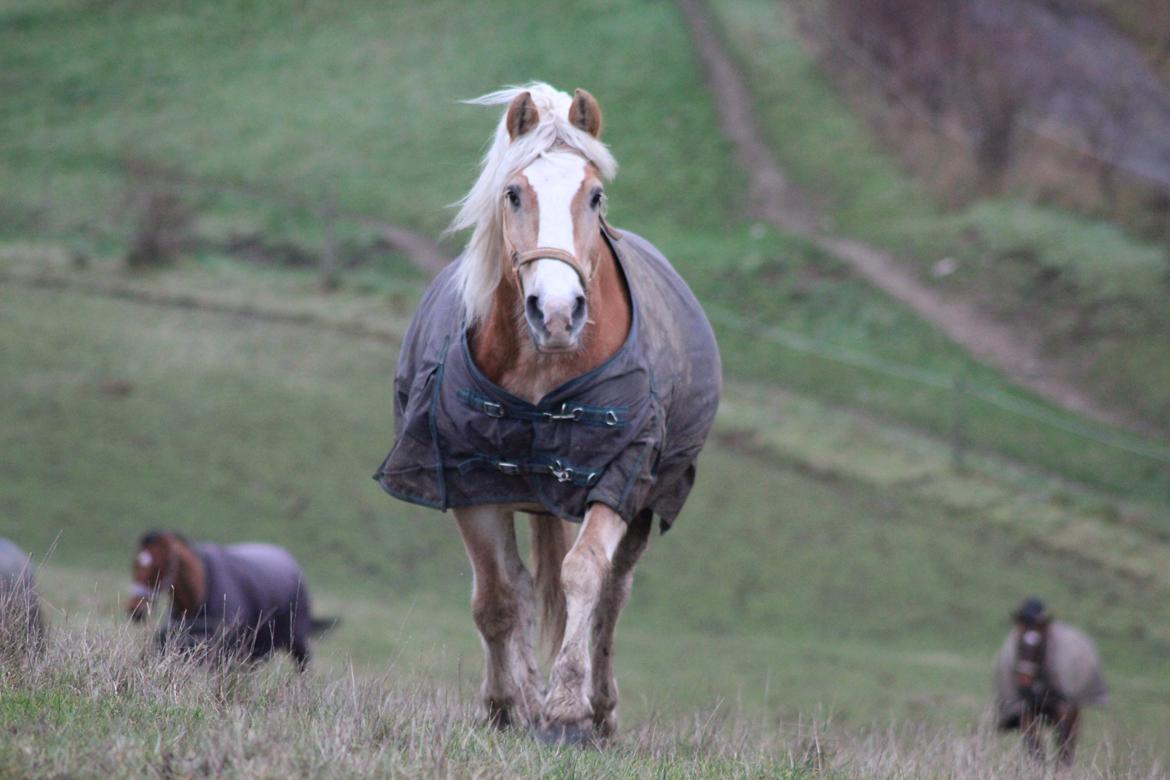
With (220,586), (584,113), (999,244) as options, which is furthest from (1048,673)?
(999,244)

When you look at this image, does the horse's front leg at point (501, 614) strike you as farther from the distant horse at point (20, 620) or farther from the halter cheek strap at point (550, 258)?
the distant horse at point (20, 620)

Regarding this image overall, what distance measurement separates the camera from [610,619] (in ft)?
21.0

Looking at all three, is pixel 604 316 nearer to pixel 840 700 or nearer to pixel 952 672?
pixel 840 700

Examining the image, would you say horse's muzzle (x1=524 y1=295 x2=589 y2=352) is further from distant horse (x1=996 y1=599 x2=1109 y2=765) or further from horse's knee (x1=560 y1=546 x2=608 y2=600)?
distant horse (x1=996 y1=599 x2=1109 y2=765)

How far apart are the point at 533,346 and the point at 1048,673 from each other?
596cm

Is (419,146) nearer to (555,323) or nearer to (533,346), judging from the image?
(533,346)

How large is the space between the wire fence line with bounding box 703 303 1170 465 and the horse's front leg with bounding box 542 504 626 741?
542 inches

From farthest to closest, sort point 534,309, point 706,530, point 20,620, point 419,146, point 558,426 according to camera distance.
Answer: point 419,146, point 706,530, point 558,426, point 20,620, point 534,309

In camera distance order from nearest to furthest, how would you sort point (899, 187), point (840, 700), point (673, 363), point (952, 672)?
1. point (673, 363)
2. point (840, 700)
3. point (952, 672)
4. point (899, 187)

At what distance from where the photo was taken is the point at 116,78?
34844mm

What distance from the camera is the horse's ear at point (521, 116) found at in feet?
18.3

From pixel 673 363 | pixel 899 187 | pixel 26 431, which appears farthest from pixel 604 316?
pixel 899 187

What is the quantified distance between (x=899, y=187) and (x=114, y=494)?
1609cm

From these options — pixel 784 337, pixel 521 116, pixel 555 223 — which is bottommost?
pixel 784 337
